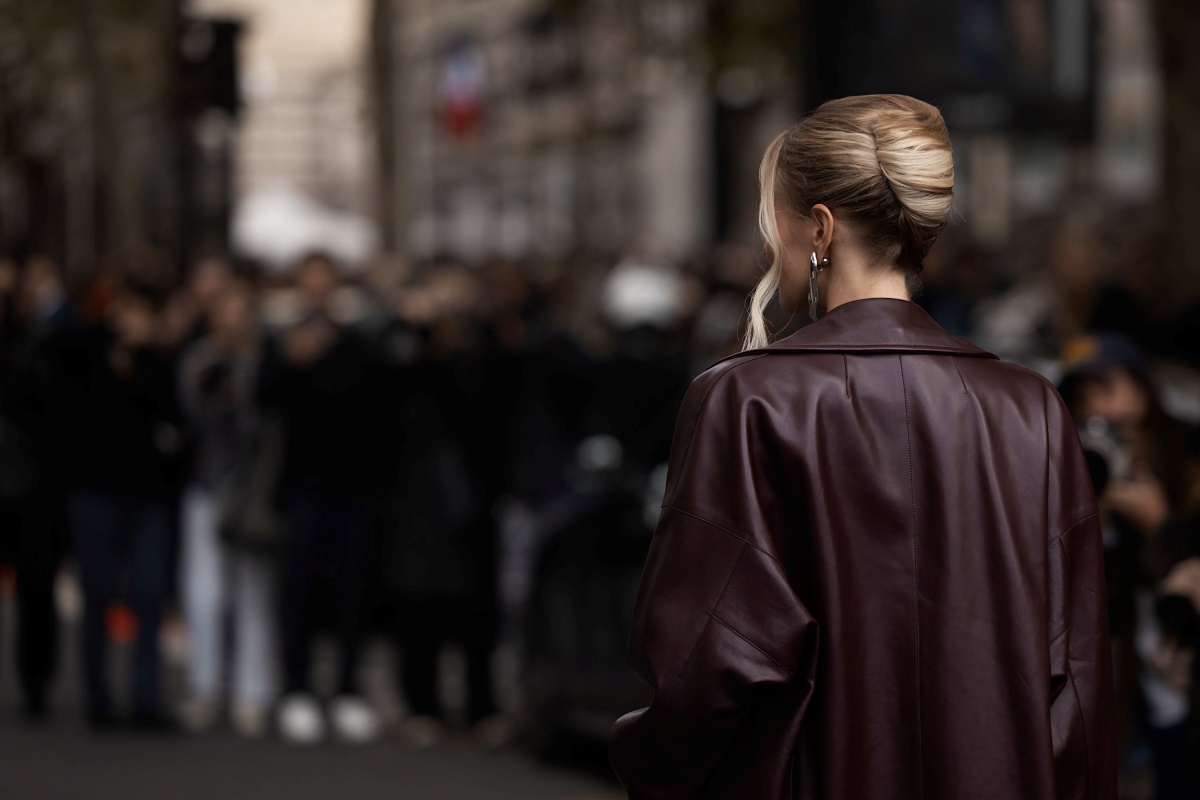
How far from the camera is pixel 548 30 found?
5100cm

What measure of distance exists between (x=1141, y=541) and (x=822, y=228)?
104 inches

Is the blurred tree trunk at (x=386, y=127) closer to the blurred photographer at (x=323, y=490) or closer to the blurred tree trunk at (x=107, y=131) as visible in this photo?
the blurred tree trunk at (x=107, y=131)

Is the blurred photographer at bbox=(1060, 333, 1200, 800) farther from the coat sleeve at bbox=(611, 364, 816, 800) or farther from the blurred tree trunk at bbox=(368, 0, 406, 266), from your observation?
the blurred tree trunk at bbox=(368, 0, 406, 266)

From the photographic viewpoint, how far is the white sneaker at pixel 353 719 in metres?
9.03

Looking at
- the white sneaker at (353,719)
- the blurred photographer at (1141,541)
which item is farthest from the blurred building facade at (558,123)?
the blurred photographer at (1141,541)

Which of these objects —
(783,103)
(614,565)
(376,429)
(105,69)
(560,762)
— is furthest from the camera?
(783,103)

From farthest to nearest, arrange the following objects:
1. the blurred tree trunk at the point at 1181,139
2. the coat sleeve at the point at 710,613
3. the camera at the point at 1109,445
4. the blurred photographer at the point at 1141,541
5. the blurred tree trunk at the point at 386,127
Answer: the blurred tree trunk at the point at 386,127, the blurred tree trunk at the point at 1181,139, the blurred photographer at the point at 1141,541, the camera at the point at 1109,445, the coat sleeve at the point at 710,613

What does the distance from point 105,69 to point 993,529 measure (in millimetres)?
20972

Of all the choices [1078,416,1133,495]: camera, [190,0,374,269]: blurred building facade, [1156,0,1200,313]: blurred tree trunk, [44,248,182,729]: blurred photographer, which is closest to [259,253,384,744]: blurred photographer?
[44,248,182,729]: blurred photographer

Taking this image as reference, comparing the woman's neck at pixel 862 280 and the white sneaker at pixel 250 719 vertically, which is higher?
the woman's neck at pixel 862 280

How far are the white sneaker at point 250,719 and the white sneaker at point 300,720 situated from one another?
0.29ft

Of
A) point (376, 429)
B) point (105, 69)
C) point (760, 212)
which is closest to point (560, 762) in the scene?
point (376, 429)

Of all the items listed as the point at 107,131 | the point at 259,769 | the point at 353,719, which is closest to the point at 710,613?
the point at 259,769

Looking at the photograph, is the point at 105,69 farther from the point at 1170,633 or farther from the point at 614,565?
the point at 1170,633
